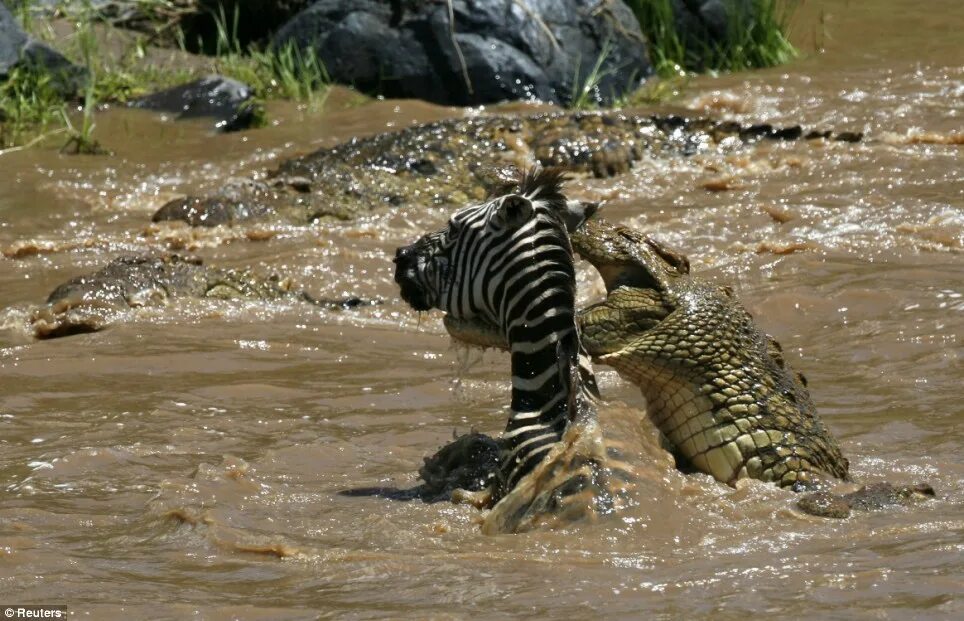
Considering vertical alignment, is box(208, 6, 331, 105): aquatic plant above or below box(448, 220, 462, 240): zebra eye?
below

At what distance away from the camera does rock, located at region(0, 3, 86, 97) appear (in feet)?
38.8

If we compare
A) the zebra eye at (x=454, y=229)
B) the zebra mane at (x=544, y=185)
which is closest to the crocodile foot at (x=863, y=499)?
the zebra mane at (x=544, y=185)

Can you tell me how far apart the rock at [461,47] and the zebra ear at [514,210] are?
27.9 ft

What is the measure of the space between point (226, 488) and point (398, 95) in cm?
855

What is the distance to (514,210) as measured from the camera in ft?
12.9

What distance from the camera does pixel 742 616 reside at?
9.33 ft

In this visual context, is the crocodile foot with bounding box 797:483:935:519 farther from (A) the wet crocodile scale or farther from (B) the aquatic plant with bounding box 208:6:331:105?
(B) the aquatic plant with bounding box 208:6:331:105

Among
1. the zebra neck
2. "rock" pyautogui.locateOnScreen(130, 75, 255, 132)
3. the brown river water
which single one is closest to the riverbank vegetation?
"rock" pyautogui.locateOnScreen(130, 75, 255, 132)

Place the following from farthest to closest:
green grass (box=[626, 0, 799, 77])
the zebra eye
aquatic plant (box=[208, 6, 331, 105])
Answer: green grass (box=[626, 0, 799, 77])
aquatic plant (box=[208, 6, 331, 105])
the zebra eye

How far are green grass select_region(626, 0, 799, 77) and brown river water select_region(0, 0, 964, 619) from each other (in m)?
0.86

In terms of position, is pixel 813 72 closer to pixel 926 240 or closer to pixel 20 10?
pixel 926 240

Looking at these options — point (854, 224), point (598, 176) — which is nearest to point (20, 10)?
point (598, 176)

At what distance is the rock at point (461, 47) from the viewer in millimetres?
12398

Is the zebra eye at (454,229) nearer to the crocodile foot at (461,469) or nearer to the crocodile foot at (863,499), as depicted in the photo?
the crocodile foot at (461,469)
